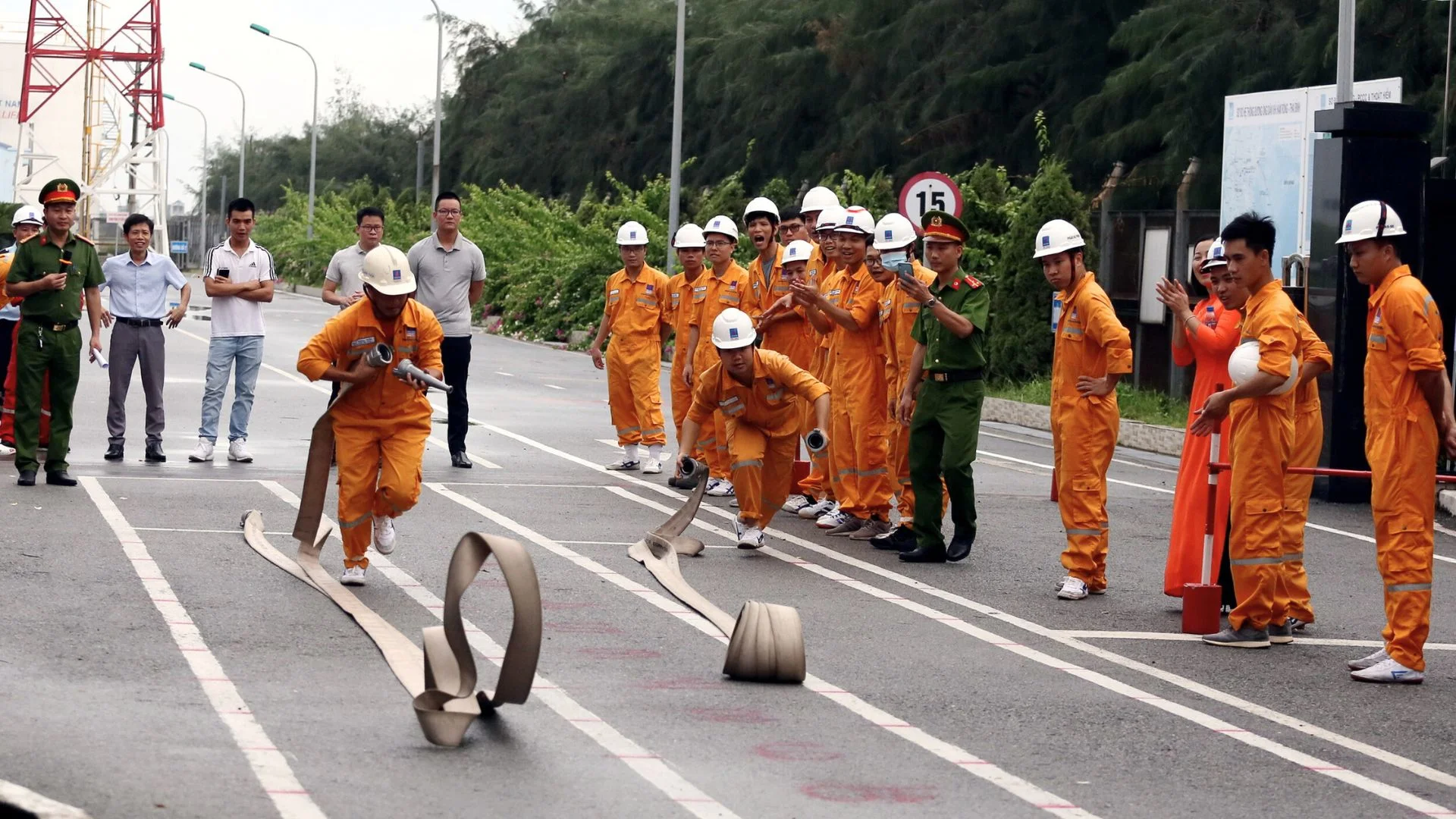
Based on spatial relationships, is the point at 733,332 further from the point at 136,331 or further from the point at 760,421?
the point at 136,331

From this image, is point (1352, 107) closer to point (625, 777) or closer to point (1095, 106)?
point (625, 777)

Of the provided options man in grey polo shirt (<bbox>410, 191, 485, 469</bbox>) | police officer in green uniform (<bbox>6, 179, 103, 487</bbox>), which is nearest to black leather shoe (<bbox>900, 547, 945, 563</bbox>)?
man in grey polo shirt (<bbox>410, 191, 485, 469</bbox>)

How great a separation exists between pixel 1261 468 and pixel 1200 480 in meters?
0.94

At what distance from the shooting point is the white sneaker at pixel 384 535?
34.8 feet

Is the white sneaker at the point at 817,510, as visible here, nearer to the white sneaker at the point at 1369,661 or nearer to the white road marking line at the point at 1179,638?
the white road marking line at the point at 1179,638

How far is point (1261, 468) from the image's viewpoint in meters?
9.46

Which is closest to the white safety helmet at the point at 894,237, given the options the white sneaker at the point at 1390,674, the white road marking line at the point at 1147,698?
the white road marking line at the point at 1147,698

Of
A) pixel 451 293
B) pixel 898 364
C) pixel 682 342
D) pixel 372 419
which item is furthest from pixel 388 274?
pixel 451 293

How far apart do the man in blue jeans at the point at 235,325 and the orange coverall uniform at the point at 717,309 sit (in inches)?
134

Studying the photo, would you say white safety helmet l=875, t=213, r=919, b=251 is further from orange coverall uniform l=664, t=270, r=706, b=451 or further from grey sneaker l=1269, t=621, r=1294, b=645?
grey sneaker l=1269, t=621, r=1294, b=645

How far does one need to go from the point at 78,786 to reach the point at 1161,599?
6.40m

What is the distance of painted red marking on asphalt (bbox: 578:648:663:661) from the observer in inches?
343

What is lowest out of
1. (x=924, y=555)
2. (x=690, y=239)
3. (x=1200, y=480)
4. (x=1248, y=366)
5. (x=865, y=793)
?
(x=865, y=793)

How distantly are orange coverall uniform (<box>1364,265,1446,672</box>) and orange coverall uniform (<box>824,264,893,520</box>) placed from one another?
4.39 m
